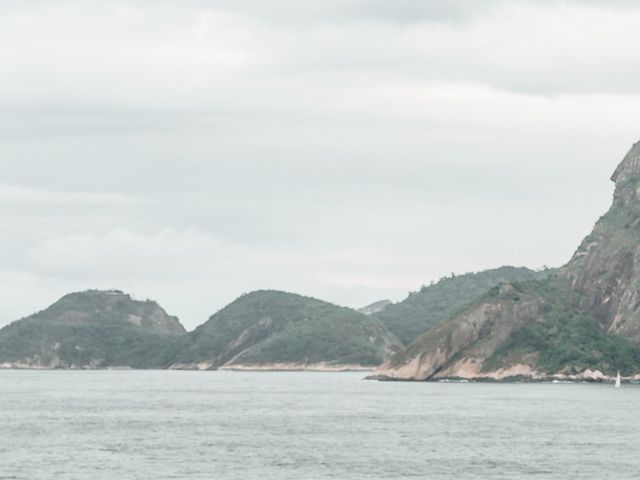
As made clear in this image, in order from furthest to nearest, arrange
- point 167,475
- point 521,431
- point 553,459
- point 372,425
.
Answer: point 372,425 < point 521,431 < point 553,459 < point 167,475

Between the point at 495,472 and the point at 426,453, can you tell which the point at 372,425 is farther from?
the point at 495,472

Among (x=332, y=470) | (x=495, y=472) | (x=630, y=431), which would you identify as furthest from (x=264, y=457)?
(x=630, y=431)

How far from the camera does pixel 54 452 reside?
14300 cm

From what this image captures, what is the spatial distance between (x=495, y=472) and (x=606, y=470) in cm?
1177

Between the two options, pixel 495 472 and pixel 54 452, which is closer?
pixel 495 472

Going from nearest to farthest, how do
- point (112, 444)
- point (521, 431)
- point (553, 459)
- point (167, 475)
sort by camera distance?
point (167, 475)
point (553, 459)
point (112, 444)
point (521, 431)

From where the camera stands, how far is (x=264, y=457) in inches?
5536

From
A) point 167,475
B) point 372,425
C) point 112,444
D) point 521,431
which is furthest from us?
point 372,425

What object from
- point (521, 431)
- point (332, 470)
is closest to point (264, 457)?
point (332, 470)

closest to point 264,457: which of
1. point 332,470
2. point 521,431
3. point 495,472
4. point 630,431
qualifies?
point 332,470

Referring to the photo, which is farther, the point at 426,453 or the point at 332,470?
the point at 426,453

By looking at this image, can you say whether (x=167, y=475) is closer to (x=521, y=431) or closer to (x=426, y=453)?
(x=426, y=453)

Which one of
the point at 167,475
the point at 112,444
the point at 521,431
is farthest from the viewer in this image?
the point at 521,431

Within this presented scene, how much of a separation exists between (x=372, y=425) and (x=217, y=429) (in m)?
23.5
